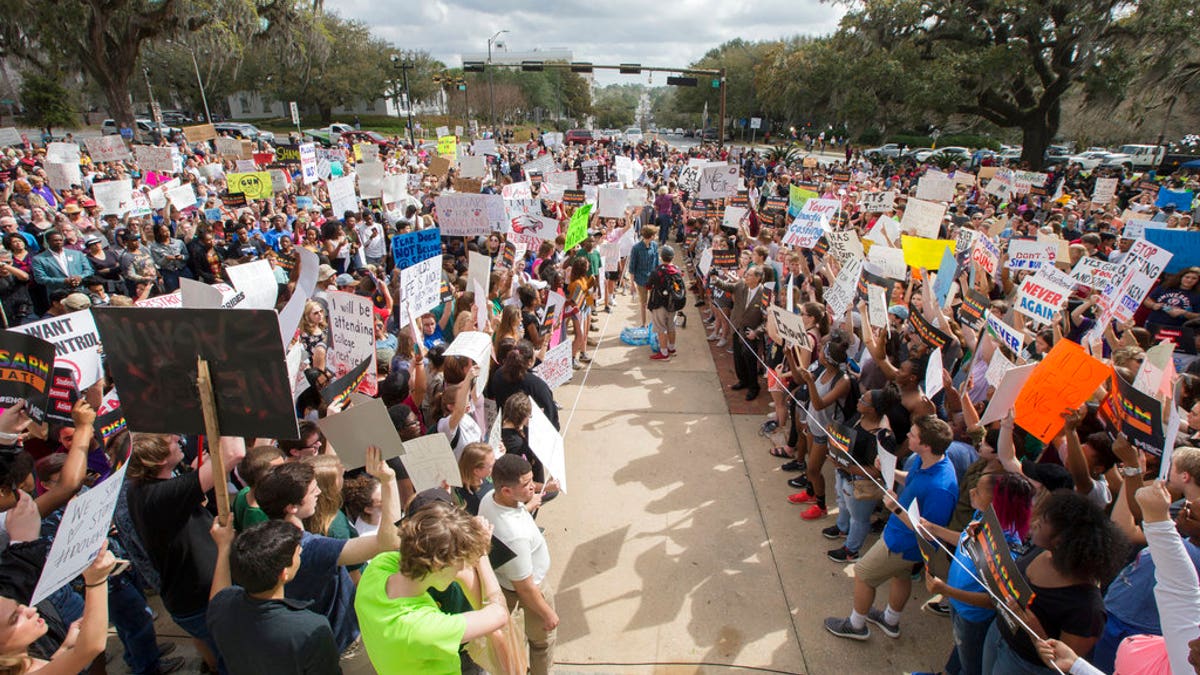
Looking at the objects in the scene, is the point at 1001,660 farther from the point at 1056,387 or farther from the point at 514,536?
the point at 514,536

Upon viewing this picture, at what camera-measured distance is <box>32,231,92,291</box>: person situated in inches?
312

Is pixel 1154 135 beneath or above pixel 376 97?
beneath

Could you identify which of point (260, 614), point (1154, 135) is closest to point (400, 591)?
point (260, 614)

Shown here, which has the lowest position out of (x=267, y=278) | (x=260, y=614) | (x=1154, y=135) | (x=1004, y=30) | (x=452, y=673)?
(x=452, y=673)

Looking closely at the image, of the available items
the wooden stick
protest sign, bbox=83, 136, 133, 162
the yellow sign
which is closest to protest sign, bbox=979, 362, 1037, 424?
the wooden stick

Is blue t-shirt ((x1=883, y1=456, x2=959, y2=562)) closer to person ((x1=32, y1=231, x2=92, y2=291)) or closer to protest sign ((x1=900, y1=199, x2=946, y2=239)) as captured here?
protest sign ((x1=900, y1=199, x2=946, y2=239))

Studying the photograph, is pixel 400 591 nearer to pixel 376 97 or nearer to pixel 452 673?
pixel 452 673

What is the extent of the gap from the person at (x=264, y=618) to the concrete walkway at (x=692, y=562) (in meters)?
2.17

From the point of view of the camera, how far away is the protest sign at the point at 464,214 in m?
9.38

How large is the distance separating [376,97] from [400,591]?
8289 cm

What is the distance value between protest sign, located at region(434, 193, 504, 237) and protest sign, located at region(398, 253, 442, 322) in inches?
136

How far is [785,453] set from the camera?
6695 mm

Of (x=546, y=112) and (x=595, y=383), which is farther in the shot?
(x=546, y=112)

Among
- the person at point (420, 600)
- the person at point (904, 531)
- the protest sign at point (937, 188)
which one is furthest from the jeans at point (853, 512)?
the protest sign at point (937, 188)
